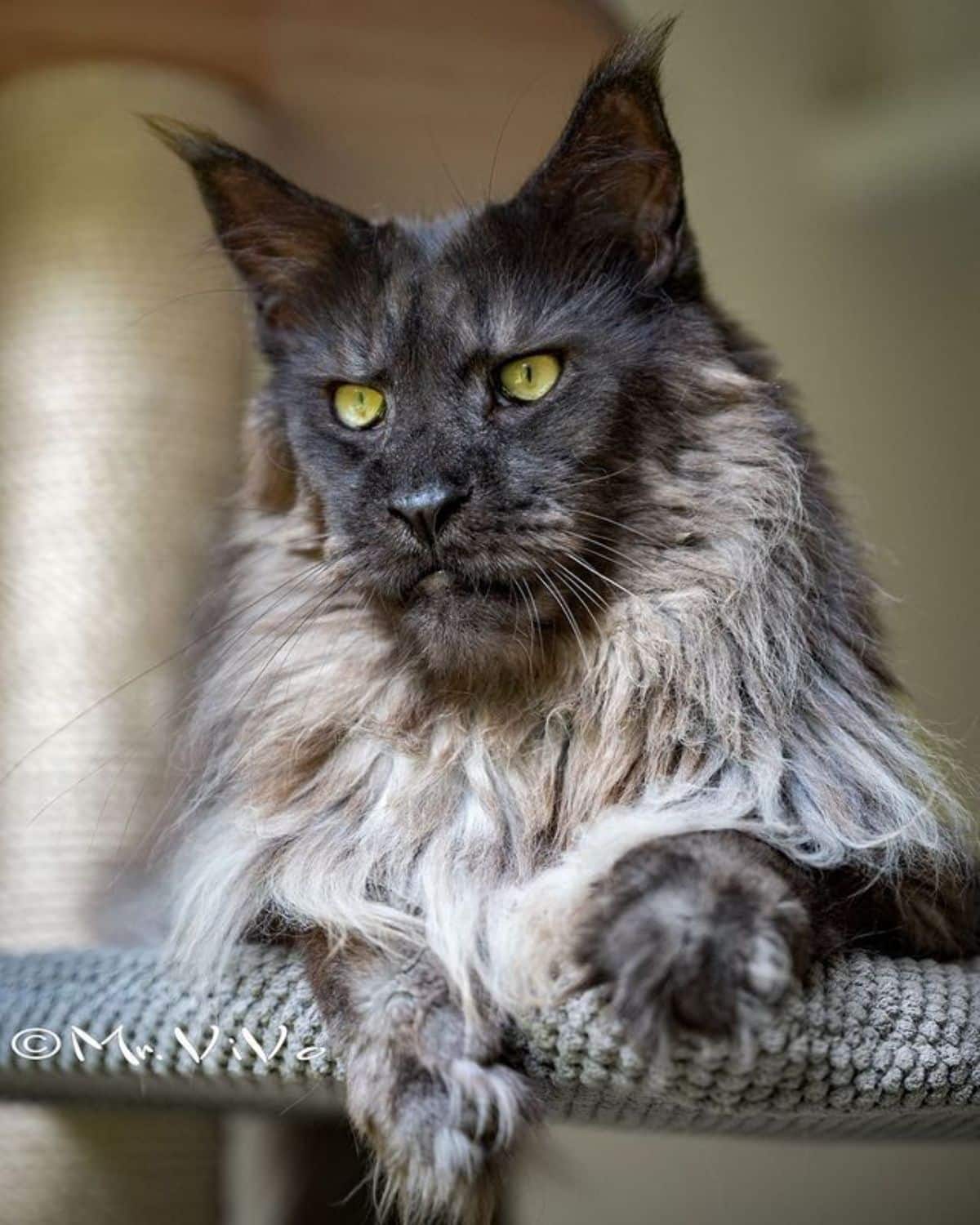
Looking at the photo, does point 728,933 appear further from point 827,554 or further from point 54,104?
point 54,104

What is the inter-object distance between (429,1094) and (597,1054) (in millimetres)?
128

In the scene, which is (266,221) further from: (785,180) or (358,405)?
(785,180)

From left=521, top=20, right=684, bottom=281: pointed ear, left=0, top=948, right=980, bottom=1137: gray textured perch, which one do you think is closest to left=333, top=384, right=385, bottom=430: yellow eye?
left=521, top=20, right=684, bottom=281: pointed ear

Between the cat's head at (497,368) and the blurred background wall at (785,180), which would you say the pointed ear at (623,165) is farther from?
the blurred background wall at (785,180)

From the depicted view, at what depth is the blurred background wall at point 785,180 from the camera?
6.35ft

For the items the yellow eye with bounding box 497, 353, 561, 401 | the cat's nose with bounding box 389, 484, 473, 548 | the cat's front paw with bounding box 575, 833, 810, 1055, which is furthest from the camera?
the yellow eye with bounding box 497, 353, 561, 401

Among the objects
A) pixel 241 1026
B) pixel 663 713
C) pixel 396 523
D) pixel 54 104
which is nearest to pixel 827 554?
pixel 663 713

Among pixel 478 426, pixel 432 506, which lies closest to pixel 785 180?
pixel 478 426

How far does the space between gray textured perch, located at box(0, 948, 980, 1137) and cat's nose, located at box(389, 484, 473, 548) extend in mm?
413

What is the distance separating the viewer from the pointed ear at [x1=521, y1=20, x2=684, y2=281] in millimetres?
1220

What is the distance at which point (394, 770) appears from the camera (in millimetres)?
1316

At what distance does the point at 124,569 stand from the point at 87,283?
16.4 inches

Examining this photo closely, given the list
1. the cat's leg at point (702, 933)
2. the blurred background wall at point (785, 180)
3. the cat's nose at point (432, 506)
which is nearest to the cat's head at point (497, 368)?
the cat's nose at point (432, 506)

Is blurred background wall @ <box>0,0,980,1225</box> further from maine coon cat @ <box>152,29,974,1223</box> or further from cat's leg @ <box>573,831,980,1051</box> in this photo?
cat's leg @ <box>573,831,980,1051</box>
